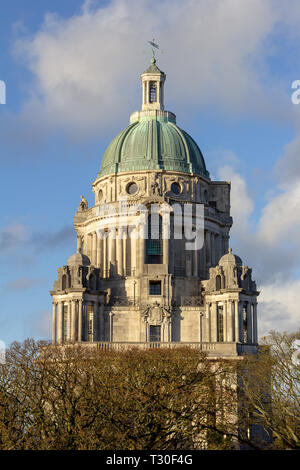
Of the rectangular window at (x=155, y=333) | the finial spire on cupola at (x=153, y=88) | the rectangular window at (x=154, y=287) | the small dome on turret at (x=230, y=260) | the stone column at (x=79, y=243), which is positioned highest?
the finial spire on cupola at (x=153, y=88)

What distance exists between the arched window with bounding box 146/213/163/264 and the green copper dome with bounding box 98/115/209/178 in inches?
307

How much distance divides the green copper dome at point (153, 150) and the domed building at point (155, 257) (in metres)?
0.15

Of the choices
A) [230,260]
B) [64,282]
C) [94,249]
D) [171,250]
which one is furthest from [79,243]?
[230,260]

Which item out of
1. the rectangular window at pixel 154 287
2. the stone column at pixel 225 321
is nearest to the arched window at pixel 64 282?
the rectangular window at pixel 154 287

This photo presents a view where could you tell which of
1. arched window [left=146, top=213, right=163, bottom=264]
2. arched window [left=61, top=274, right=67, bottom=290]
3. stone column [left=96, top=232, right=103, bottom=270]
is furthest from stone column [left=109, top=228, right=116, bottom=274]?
arched window [left=61, top=274, right=67, bottom=290]

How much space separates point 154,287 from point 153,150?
2099cm

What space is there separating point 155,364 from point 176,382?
4988mm

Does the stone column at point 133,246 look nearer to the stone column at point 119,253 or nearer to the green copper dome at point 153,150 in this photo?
the stone column at point 119,253

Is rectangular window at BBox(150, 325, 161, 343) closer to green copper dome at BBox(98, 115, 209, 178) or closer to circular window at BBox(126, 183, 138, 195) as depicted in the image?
circular window at BBox(126, 183, 138, 195)

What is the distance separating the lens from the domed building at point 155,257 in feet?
395

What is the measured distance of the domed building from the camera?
120500mm

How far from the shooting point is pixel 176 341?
12006 centimetres

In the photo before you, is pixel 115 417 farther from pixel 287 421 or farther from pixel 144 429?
pixel 287 421

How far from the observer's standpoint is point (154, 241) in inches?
5098
